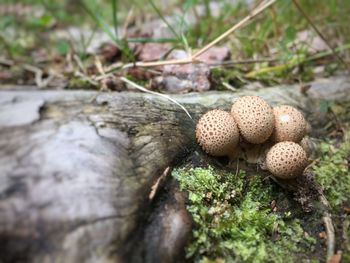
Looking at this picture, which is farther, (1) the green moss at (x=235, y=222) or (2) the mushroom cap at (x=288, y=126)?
(2) the mushroom cap at (x=288, y=126)

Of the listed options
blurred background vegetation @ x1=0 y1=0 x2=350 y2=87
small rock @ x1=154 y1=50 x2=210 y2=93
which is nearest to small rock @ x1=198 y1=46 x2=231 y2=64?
blurred background vegetation @ x1=0 y1=0 x2=350 y2=87

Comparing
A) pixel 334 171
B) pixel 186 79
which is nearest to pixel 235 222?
pixel 334 171

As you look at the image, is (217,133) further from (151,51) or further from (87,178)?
(151,51)

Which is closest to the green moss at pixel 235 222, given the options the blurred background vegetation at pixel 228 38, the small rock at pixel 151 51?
the blurred background vegetation at pixel 228 38

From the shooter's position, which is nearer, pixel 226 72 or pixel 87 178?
pixel 87 178

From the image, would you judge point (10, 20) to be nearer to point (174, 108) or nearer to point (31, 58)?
point (31, 58)

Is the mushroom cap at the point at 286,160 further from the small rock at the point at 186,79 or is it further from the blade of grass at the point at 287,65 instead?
the blade of grass at the point at 287,65
